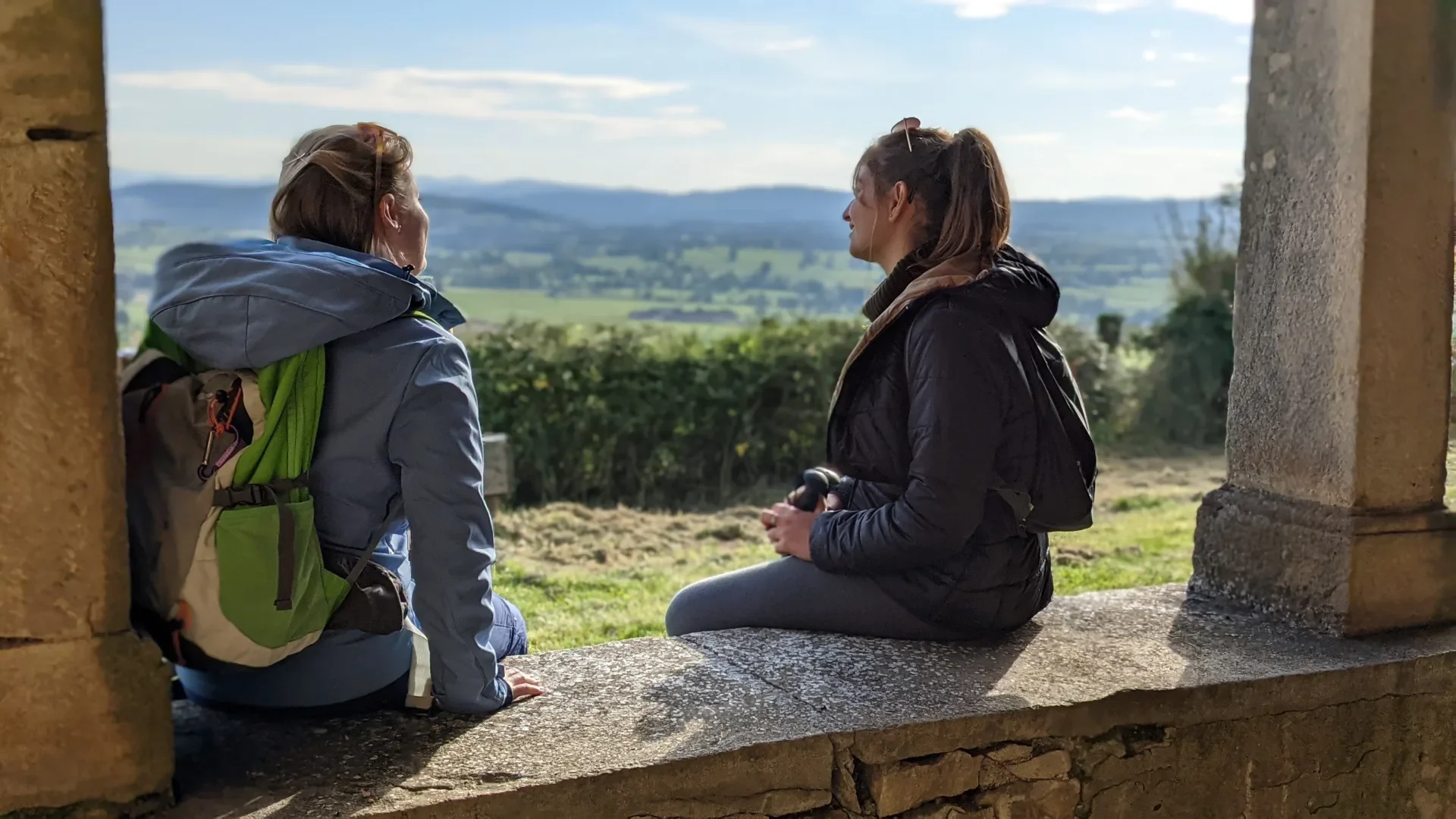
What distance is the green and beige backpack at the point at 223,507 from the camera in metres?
2.00

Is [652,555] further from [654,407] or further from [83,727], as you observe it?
[83,727]

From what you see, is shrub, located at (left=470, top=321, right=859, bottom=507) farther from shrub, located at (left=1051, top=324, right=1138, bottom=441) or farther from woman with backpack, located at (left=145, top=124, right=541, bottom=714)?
woman with backpack, located at (left=145, top=124, right=541, bottom=714)

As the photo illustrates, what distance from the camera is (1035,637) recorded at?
290 cm

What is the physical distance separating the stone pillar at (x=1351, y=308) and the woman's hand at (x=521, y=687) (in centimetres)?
190

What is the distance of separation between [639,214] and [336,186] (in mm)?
32243

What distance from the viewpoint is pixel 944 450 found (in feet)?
8.44

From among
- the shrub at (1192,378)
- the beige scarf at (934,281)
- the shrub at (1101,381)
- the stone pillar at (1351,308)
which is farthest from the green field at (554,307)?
the beige scarf at (934,281)

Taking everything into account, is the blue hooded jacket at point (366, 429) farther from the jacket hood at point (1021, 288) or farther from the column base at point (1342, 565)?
the column base at point (1342, 565)

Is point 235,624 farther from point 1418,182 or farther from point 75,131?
point 1418,182

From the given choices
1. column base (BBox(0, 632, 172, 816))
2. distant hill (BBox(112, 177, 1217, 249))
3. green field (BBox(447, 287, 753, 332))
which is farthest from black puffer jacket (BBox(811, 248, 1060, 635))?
distant hill (BBox(112, 177, 1217, 249))

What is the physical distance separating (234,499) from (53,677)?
1.19 feet

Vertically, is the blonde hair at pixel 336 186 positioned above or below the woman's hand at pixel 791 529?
above

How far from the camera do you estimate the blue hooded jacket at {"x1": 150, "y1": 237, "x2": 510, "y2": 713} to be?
2029mm

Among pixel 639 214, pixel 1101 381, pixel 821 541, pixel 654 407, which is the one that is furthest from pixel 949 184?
pixel 639 214
